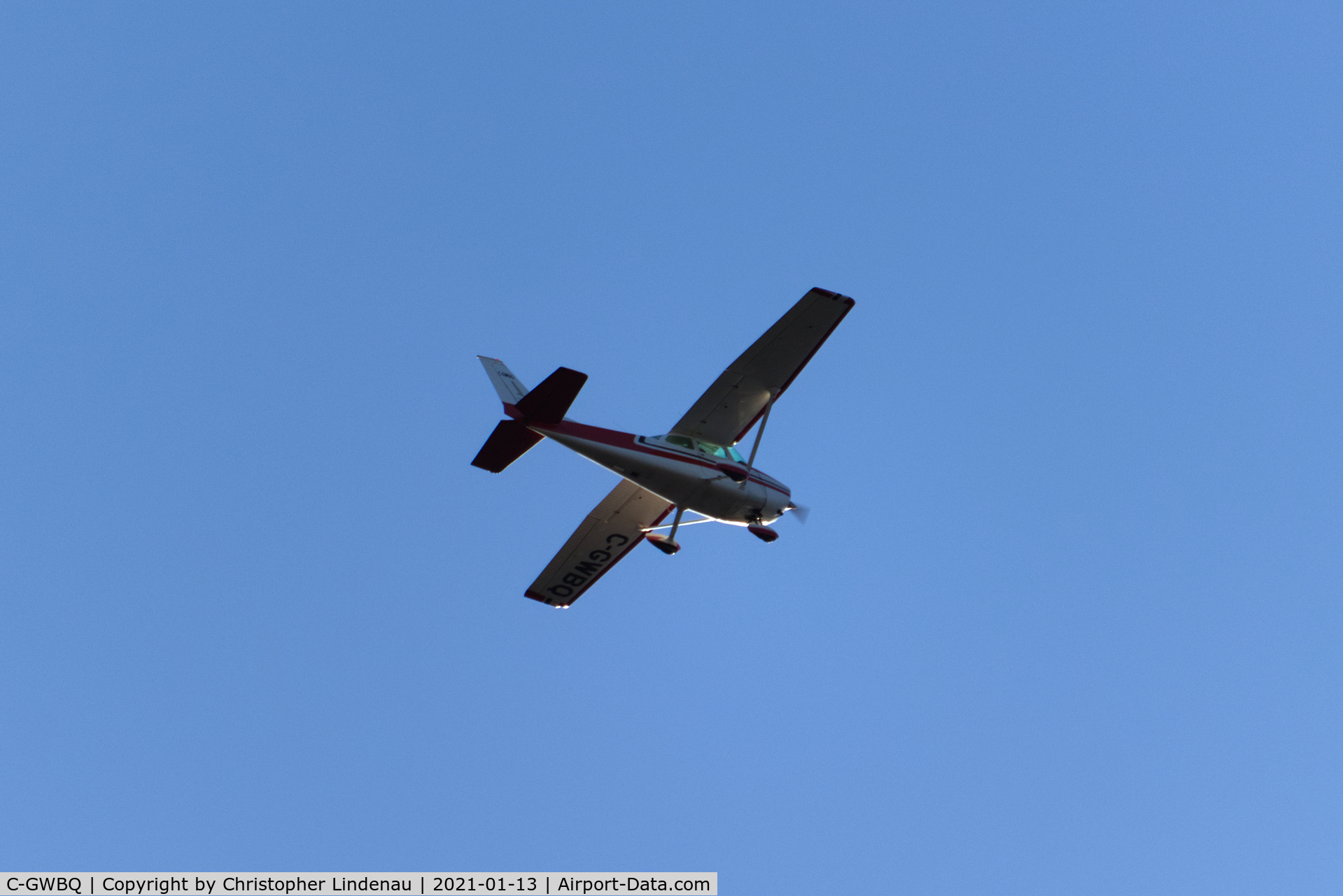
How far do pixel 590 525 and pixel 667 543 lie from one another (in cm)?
238

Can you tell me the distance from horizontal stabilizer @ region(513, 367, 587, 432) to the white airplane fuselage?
0.72 feet

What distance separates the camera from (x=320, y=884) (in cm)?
2302

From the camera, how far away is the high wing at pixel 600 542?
82.1 ft

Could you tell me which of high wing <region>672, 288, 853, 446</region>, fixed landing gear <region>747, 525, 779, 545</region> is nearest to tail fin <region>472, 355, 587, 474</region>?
high wing <region>672, 288, 853, 446</region>

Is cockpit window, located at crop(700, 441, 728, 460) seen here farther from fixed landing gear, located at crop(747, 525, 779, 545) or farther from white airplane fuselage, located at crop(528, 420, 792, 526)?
fixed landing gear, located at crop(747, 525, 779, 545)

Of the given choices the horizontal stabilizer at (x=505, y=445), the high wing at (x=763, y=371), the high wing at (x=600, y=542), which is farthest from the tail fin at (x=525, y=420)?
the high wing at (x=600, y=542)

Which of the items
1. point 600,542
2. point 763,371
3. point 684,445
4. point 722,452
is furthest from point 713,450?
point 600,542

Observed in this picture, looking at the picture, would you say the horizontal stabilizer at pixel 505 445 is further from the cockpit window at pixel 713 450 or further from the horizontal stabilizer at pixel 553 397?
the cockpit window at pixel 713 450

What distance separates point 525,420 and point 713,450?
4.30 meters

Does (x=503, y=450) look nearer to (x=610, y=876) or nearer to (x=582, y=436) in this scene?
(x=582, y=436)

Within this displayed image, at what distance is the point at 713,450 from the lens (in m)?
23.6

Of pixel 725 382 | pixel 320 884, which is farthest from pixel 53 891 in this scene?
pixel 725 382

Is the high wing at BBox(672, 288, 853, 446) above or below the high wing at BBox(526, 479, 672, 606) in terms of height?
above

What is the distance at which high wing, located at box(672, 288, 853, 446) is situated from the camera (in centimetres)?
2175
